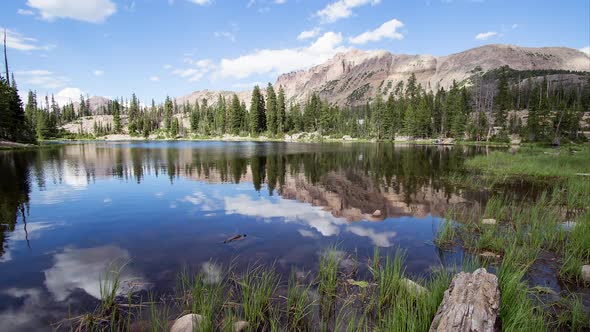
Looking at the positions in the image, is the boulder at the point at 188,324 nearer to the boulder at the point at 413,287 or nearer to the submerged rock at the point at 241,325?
the submerged rock at the point at 241,325

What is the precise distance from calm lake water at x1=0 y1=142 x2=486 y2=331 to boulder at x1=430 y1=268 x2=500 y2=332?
3.92 m

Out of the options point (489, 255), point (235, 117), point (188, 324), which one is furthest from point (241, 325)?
point (235, 117)

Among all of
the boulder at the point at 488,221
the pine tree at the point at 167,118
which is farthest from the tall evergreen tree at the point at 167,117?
the boulder at the point at 488,221

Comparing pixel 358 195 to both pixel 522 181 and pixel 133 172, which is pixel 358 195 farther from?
pixel 133 172

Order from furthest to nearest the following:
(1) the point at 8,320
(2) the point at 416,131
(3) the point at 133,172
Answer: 1. (2) the point at 416,131
2. (3) the point at 133,172
3. (1) the point at 8,320

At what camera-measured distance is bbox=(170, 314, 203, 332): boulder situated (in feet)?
17.4

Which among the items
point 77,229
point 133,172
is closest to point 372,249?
point 77,229

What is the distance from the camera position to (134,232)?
12484 millimetres

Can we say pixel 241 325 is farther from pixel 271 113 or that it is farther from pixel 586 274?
pixel 271 113

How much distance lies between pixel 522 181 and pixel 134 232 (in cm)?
2552

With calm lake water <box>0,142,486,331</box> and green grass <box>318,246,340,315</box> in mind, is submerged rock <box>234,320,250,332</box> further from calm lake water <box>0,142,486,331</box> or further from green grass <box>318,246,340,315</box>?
calm lake water <box>0,142,486,331</box>

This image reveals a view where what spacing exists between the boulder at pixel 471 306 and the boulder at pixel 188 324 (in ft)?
12.6

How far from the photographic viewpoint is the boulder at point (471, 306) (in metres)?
4.23

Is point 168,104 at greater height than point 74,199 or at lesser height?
greater
